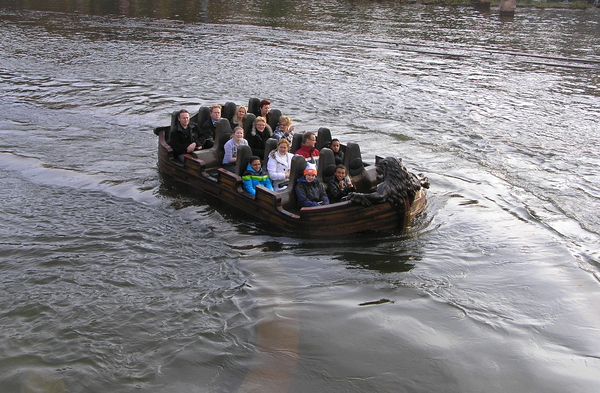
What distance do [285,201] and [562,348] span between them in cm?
529

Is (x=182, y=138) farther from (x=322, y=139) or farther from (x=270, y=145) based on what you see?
(x=322, y=139)

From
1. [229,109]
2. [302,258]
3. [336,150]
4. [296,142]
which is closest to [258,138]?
[296,142]

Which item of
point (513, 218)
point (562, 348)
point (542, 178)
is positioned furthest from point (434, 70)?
point (562, 348)

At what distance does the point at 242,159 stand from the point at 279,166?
0.77 meters

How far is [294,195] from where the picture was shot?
11.3m

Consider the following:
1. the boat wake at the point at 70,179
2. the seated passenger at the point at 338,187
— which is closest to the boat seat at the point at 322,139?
the seated passenger at the point at 338,187

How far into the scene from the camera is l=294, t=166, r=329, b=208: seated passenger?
10945 millimetres

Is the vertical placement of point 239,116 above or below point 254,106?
below

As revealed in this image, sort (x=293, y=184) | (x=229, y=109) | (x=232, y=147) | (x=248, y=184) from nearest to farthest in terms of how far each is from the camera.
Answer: (x=293, y=184), (x=248, y=184), (x=232, y=147), (x=229, y=109)

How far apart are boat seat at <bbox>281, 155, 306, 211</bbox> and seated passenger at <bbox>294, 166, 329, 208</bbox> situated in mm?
100

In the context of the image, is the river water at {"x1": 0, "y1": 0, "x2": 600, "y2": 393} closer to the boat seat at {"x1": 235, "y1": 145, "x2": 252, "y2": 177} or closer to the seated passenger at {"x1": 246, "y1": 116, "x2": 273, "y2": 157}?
the boat seat at {"x1": 235, "y1": 145, "x2": 252, "y2": 177}

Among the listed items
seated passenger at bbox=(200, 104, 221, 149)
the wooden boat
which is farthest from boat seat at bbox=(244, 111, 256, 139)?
seated passenger at bbox=(200, 104, 221, 149)

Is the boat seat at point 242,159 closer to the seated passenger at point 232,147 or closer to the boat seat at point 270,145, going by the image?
the boat seat at point 270,145

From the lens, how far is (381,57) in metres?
30.5
